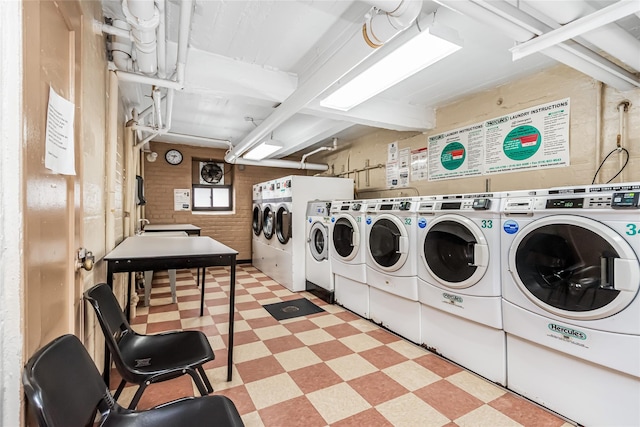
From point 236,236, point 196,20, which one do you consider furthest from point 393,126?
point 236,236

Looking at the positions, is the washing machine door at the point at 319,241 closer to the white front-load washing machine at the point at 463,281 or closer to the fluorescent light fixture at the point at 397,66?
the white front-load washing machine at the point at 463,281

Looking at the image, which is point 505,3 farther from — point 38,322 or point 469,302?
point 38,322

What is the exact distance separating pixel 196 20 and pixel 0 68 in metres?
1.82

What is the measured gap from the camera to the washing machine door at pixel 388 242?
2.65 m

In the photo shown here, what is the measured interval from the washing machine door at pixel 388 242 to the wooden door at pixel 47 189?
2.30 meters

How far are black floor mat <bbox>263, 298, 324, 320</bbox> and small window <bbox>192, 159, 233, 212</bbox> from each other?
3.17 meters

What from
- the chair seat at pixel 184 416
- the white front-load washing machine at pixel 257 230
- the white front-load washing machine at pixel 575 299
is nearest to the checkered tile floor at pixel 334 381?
the white front-load washing machine at pixel 575 299

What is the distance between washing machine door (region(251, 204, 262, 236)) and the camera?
5566 millimetres

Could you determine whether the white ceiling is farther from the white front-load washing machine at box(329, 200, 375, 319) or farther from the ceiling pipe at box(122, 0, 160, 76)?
the white front-load washing machine at box(329, 200, 375, 319)

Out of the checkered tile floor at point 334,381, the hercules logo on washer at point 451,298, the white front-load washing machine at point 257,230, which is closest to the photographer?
the checkered tile floor at point 334,381

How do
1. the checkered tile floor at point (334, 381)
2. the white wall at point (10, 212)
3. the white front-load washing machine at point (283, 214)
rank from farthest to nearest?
the white front-load washing machine at point (283, 214) → the checkered tile floor at point (334, 381) → the white wall at point (10, 212)

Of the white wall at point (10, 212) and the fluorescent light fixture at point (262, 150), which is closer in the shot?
the white wall at point (10, 212)

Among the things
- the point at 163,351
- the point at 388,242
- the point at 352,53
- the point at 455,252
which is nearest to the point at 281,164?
the point at 388,242

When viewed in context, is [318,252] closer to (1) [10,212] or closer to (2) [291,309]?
(2) [291,309]
